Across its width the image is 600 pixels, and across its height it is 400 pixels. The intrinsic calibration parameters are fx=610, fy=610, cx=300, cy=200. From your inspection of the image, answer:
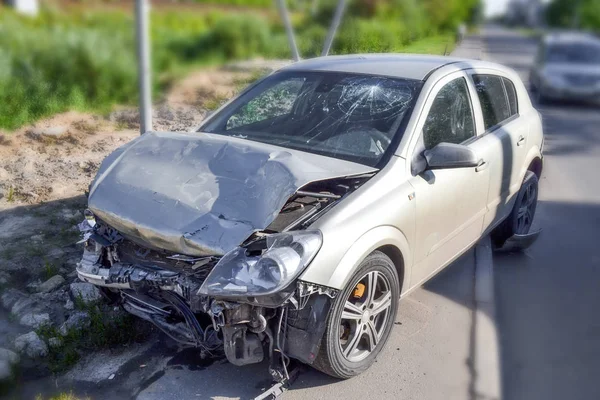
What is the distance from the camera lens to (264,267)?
10.1 feet

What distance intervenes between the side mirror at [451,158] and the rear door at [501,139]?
2.93 ft

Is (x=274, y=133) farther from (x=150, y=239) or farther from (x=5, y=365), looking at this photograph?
(x=5, y=365)

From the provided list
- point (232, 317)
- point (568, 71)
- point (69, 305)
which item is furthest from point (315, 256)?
point (568, 71)

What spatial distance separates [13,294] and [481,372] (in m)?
3.38

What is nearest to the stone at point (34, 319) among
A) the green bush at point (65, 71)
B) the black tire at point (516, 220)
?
the black tire at point (516, 220)

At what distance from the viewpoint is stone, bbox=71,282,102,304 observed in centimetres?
437

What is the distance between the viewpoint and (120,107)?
10250 mm

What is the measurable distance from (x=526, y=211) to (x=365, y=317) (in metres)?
2.93

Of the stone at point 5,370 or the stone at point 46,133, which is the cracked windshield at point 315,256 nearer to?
the stone at point 5,370

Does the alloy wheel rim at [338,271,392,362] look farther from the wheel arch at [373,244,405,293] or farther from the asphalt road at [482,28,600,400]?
the asphalt road at [482,28,600,400]

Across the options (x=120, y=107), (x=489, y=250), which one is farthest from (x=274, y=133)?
(x=120, y=107)

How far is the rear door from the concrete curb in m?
0.44

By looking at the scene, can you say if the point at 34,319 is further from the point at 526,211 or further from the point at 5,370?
the point at 526,211

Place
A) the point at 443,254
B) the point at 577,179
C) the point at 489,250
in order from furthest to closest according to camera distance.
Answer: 1. the point at 577,179
2. the point at 489,250
3. the point at 443,254
